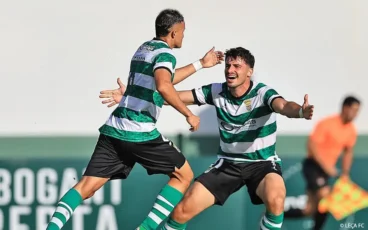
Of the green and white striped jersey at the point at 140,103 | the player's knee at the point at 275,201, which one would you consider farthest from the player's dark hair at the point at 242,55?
the player's knee at the point at 275,201

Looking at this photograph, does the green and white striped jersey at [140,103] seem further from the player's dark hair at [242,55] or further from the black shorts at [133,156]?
the player's dark hair at [242,55]

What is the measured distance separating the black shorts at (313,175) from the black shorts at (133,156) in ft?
5.12

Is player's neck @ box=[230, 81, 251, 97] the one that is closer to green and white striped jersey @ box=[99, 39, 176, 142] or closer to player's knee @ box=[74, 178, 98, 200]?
green and white striped jersey @ box=[99, 39, 176, 142]

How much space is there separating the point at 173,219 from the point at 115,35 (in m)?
1.81

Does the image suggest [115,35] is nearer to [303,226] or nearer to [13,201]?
[13,201]

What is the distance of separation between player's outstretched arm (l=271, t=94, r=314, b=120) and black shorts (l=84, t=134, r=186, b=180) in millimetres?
746

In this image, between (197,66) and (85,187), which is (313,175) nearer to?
(197,66)

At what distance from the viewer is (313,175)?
8211 millimetres

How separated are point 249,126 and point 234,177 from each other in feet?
1.23

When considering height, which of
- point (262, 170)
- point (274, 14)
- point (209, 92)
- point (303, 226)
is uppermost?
point (274, 14)

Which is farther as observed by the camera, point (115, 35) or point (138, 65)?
point (115, 35)

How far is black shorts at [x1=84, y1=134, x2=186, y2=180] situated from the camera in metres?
6.89

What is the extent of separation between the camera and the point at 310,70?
8211 millimetres

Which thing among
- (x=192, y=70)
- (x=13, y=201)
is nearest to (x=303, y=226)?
(x=192, y=70)
